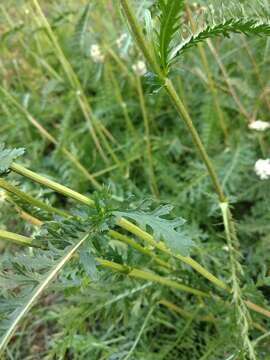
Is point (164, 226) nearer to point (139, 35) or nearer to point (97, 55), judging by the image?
point (139, 35)

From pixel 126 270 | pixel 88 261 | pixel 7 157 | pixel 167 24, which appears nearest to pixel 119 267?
pixel 126 270

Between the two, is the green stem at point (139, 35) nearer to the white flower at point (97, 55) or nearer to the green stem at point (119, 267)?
the green stem at point (119, 267)

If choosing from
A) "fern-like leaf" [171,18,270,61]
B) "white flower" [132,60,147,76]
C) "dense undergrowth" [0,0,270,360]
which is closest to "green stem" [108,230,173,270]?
"dense undergrowth" [0,0,270,360]

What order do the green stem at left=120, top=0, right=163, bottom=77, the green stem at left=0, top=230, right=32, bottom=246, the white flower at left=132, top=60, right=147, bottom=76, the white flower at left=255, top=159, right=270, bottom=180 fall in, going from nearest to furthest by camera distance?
the green stem at left=120, top=0, right=163, bottom=77 → the green stem at left=0, top=230, right=32, bottom=246 → the white flower at left=255, top=159, right=270, bottom=180 → the white flower at left=132, top=60, right=147, bottom=76

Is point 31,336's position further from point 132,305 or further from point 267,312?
point 267,312

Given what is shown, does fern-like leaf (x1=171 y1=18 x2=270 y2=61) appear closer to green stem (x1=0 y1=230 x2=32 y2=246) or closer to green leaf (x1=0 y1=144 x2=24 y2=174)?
green leaf (x1=0 y1=144 x2=24 y2=174)

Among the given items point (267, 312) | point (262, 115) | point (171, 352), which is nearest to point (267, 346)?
point (267, 312)
